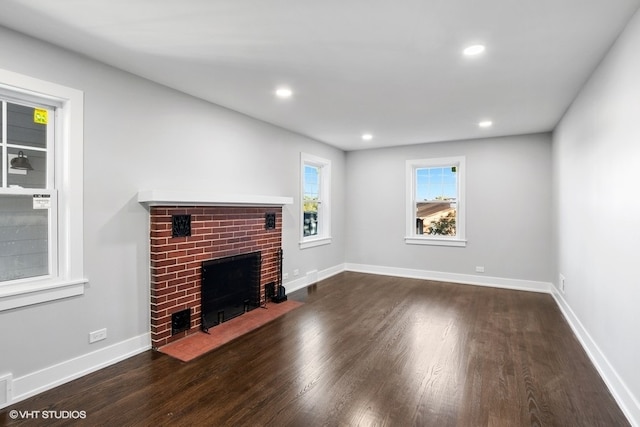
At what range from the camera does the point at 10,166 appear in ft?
7.63

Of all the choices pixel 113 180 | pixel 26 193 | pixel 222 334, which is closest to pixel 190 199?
pixel 113 180

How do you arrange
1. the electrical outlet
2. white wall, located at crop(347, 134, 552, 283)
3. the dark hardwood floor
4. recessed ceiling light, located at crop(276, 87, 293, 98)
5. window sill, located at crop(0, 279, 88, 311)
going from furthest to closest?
white wall, located at crop(347, 134, 552, 283) → recessed ceiling light, located at crop(276, 87, 293, 98) → the electrical outlet → window sill, located at crop(0, 279, 88, 311) → the dark hardwood floor

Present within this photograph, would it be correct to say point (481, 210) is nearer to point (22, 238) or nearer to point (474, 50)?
point (474, 50)

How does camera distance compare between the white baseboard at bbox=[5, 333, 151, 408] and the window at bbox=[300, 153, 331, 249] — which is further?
the window at bbox=[300, 153, 331, 249]

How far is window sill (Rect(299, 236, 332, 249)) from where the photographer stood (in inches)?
215

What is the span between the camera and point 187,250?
11.0 ft

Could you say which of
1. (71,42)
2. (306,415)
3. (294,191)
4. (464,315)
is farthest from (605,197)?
(71,42)

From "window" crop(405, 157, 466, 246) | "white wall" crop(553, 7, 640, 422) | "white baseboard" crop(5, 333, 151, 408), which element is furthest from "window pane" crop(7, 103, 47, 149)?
"window" crop(405, 157, 466, 246)

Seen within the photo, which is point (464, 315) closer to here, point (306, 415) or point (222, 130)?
point (306, 415)

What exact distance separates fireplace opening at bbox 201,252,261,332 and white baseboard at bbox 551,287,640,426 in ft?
11.5

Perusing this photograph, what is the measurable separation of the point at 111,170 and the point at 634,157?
3.91 metres

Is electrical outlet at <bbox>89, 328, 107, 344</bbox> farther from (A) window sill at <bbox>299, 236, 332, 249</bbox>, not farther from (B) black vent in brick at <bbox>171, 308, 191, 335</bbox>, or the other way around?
(A) window sill at <bbox>299, 236, 332, 249</bbox>

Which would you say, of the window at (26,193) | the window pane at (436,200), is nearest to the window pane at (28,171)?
the window at (26,193)

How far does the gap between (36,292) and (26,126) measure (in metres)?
1.23
